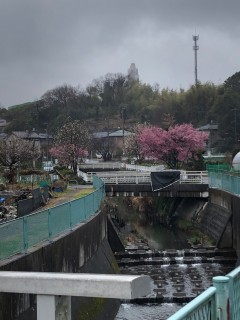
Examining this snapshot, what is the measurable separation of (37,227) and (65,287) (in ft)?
28.3

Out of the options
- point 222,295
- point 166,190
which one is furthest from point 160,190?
point 222,295

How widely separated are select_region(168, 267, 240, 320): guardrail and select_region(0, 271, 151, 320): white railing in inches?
24.2

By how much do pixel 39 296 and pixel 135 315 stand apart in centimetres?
1383

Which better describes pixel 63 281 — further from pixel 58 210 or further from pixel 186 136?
pixel 186 136

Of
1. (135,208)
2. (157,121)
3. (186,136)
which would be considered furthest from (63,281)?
(157,121)

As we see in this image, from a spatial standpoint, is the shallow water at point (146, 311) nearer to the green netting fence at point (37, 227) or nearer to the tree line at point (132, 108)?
the green netting fence at point (37, 227)

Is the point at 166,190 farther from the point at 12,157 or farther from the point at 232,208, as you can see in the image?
the point at 12,157

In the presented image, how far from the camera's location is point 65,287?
4777 millimetres

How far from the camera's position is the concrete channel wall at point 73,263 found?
1074cm

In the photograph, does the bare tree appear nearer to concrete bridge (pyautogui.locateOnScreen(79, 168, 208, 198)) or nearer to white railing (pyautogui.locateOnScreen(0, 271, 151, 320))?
concrete bridge (pyautogui.locateOnScreen(79, 168, 208, 198))

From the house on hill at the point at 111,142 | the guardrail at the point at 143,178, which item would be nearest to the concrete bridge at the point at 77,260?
the guardrail at the point at 143,178

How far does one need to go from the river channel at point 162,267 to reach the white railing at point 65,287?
43.6 ft

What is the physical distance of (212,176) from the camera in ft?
119

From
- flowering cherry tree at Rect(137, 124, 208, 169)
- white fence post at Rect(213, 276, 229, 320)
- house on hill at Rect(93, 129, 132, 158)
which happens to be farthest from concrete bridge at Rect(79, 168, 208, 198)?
house on hill at Rect(93, 129, 132, 158)
